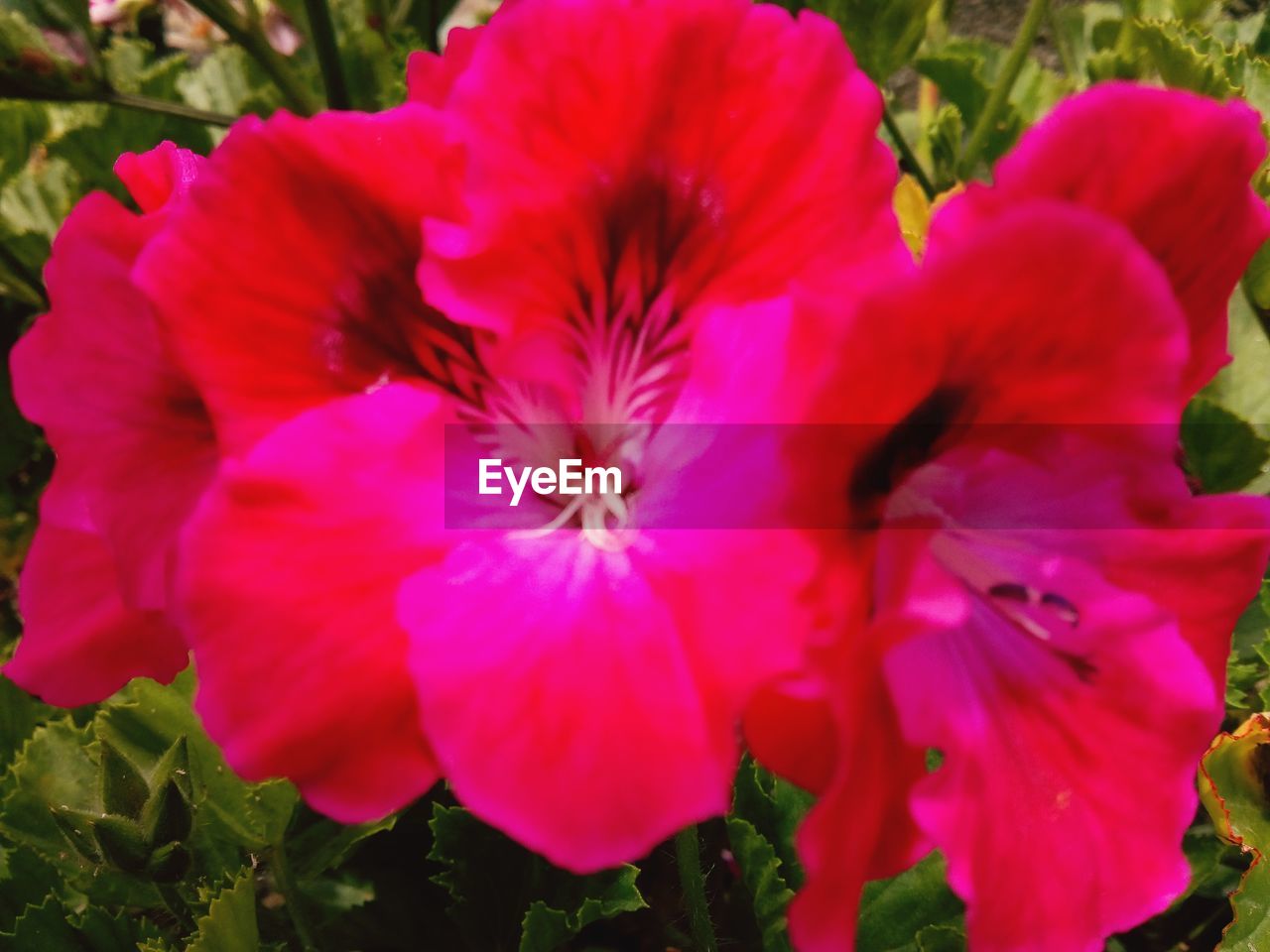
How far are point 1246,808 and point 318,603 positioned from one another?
61 cm

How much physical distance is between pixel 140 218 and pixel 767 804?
1.76 ft

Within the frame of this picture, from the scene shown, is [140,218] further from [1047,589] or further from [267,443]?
[1047,589]

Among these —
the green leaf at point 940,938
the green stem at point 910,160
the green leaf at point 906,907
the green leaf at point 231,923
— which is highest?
the green stem at point 910,160

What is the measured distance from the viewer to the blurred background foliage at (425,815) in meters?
0.70

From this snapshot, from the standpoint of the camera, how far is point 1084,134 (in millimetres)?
351

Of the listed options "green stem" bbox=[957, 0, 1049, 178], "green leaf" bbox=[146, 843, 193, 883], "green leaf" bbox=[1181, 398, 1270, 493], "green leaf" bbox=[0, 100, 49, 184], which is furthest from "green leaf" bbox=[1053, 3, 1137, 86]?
"green leaf" bbox=[0, 100, 49, 184]

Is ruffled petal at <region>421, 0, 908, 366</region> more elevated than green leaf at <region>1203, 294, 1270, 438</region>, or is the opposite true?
ruffled petal at <region>421, 0, 908, 366</region>

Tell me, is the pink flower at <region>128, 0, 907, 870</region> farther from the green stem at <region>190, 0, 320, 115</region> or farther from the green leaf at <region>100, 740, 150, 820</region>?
the green stem at <region>190, 0, 320, 115</region>

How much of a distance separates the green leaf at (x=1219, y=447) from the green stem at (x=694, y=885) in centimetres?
48

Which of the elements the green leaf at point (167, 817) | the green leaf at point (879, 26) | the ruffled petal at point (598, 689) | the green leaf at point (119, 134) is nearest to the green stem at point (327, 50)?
the green leaf at point (119, 134)

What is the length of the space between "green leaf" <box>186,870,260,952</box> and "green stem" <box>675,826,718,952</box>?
257mm

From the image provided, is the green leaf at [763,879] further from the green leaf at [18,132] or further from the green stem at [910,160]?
the green leaf at [18,132]

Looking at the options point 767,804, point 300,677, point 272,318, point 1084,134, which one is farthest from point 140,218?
point 767,804

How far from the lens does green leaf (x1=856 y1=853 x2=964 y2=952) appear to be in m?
0.77
